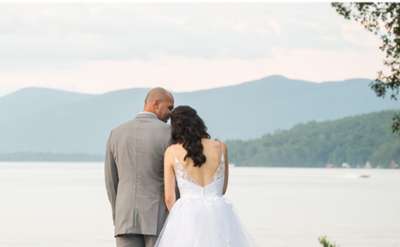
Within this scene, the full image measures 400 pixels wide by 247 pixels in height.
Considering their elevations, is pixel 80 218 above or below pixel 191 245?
below

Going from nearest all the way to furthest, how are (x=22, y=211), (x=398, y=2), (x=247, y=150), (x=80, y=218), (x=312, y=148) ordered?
(x=398, y=2), (x=80, y=218), (x=22, y=211), (x=312, y=148), (x=247, y=150)

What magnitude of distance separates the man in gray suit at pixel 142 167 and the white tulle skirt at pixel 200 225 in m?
0.17

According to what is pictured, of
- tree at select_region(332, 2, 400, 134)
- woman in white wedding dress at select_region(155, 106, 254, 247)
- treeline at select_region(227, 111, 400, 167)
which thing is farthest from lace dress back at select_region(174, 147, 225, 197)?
treeline at select_region(227, 111, 400, 167)

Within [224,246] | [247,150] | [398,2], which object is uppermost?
[398,2]

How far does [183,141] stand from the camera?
963 centimetres

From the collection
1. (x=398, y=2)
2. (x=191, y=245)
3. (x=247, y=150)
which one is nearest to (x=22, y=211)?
(x=398, y=2)

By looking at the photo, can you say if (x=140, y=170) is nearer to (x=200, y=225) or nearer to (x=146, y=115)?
(x=146, y=115)

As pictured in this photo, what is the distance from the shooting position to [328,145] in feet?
563

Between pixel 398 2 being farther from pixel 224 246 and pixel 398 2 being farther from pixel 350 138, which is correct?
pixel 350 138

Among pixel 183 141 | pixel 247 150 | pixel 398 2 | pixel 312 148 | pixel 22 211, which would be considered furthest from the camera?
pixel 247 150

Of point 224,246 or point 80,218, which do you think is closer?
point 224,246

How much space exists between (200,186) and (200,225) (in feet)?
1.28

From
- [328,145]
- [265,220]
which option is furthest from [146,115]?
[328,145]

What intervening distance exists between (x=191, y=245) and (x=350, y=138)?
156m
